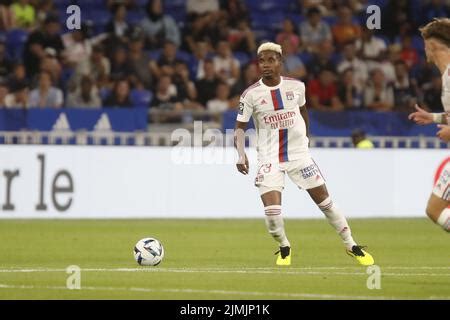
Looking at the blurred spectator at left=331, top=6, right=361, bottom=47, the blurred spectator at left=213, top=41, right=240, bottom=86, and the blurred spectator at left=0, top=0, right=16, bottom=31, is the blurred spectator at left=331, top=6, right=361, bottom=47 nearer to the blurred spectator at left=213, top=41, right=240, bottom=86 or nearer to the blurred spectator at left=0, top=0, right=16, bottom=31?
the blurred spectator at left=213, top=41, right=240, bottom=86

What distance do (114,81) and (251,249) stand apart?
8.38 metres

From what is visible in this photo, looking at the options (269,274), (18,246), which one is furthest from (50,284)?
(18,246)

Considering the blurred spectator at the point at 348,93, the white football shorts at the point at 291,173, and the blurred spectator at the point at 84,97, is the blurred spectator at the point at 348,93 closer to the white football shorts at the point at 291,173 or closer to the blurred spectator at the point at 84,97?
the blurred spectator at the point at 84,97

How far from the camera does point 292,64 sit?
24719 mm

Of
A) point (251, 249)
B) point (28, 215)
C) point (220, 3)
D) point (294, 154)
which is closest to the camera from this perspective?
point (294, 154)

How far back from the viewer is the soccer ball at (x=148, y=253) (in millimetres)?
13336

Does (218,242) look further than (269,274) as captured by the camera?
Yes

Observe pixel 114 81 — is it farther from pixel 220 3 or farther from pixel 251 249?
pixel 251 249

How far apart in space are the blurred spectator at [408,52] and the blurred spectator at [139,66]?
5.28 metres

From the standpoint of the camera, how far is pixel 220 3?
26328 millimetres

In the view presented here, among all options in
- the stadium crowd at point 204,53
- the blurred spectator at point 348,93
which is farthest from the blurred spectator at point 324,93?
the blurred spectator at point 348,93

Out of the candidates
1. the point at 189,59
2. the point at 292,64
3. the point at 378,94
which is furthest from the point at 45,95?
the point at 378,94

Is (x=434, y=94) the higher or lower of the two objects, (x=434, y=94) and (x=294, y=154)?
the higher

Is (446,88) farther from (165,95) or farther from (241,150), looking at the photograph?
(165,95)
